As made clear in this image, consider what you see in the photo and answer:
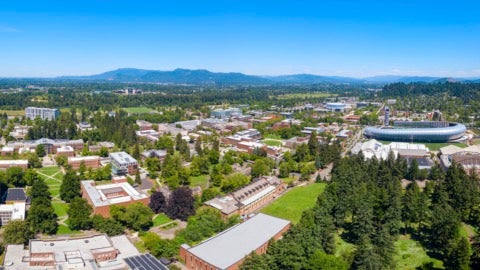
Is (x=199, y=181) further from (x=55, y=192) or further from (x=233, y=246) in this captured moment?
(x=233, y=246)

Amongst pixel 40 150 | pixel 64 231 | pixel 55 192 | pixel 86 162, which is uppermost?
pixel 40 150

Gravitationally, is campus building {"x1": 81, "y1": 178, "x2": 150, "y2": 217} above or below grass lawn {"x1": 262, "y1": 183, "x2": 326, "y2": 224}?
above

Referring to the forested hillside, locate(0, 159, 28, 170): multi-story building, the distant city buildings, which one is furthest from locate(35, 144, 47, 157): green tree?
the distant city buildings

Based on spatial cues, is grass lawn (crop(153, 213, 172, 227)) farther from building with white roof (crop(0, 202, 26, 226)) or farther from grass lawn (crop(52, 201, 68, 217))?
building with white roof (crop(0, 202, 26, 226))

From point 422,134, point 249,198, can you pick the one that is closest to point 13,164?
point 249,198

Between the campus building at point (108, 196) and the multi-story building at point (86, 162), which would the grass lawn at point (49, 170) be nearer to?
the multi-story building at point (86, 162)

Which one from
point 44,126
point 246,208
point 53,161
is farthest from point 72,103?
point 246,208
